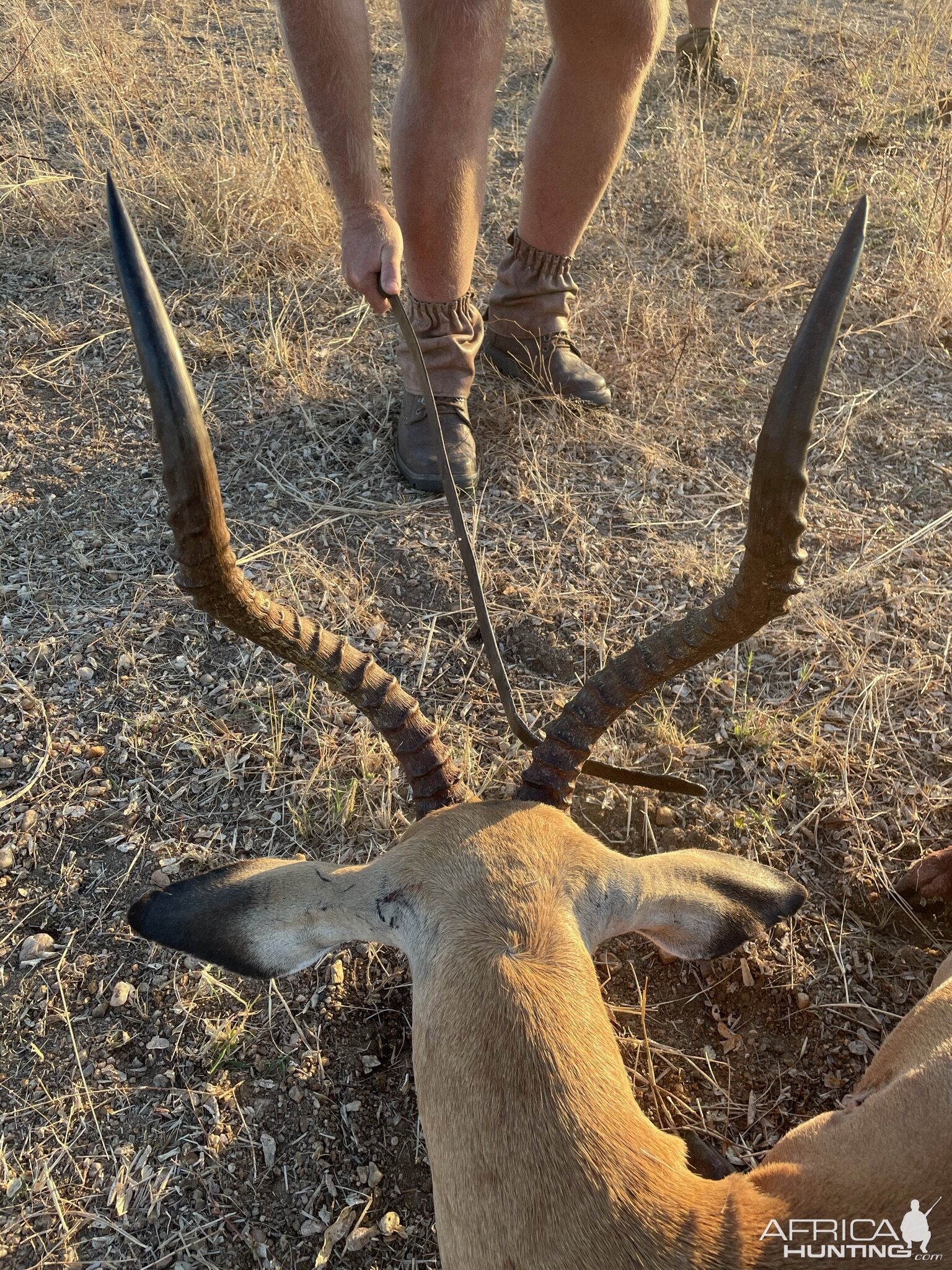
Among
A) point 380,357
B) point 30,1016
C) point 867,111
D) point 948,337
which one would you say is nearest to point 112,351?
point 380,357

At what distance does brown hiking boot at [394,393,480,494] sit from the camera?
12.1 ft

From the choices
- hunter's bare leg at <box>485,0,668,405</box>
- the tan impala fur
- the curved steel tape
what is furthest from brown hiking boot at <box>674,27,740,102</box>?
the tan impala fur

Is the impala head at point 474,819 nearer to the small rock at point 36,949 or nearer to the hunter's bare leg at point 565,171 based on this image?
the small rock at point 36,949

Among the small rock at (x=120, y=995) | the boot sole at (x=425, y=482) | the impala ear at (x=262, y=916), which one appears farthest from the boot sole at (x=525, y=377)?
the small rock at (x=120, y=995)

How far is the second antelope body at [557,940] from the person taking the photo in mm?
1548

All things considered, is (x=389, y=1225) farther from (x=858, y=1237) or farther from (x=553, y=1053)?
(x=858, y=1237)

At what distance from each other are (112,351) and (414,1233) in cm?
398

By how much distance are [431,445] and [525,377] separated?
755mm

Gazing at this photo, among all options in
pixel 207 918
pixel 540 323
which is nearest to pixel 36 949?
pixel 207 918

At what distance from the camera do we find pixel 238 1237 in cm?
210

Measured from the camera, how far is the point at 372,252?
3.07 meters

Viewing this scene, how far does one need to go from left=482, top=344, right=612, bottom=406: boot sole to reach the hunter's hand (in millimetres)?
1129

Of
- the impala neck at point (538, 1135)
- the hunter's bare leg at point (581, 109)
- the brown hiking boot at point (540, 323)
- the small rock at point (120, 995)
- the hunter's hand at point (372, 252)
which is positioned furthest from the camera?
the brown hiking boot at point (540, 323)

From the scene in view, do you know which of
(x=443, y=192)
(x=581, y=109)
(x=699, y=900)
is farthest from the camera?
(x=581, y=109)
